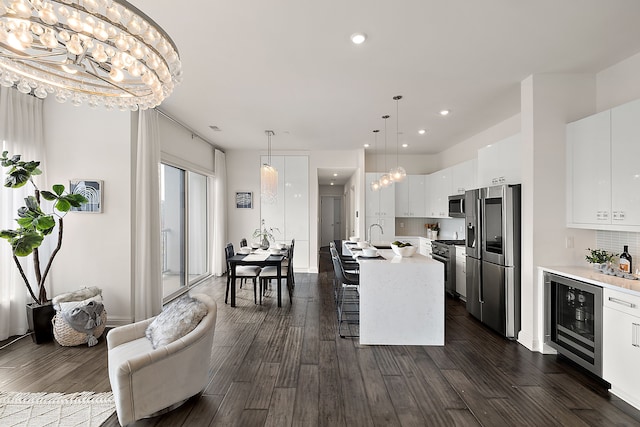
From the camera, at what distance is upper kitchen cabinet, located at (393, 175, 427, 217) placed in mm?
6707

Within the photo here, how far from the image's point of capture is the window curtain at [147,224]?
3.65 m

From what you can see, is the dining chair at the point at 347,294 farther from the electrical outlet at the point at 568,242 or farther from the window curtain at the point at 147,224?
the window curtain at the point at 147,224

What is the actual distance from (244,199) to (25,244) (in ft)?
13.8

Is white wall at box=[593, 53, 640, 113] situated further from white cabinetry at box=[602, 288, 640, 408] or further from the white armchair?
the white armchair

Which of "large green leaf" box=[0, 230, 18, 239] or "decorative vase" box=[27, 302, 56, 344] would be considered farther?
"decorative vase" box=[27, 302, 56, 344]

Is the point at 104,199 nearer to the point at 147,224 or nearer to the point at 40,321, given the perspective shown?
the point at 147,224

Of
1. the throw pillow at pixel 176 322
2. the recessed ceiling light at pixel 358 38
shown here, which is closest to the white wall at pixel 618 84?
the recessed ceiling light at pixel 358 38

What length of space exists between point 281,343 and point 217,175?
432cm

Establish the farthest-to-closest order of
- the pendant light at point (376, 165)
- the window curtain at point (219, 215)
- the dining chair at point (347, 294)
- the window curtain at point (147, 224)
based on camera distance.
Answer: the window curtain at point (219, 215)
the pendant light at point (376, 165)
the window curtain at point (147, 224)
the dining chair at point (347, 294)

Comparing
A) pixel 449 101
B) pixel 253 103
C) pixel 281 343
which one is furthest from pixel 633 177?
pixel 253 103

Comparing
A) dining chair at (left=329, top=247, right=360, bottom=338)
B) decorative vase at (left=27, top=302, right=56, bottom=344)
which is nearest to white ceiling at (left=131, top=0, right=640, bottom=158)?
dining chair at (left=329, top=247, right=360, bottom=338)

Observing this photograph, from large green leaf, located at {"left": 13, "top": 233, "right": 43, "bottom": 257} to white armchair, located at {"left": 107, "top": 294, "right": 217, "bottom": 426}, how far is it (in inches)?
59.4

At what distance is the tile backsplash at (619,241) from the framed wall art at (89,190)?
5585mm

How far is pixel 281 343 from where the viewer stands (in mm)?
3219
